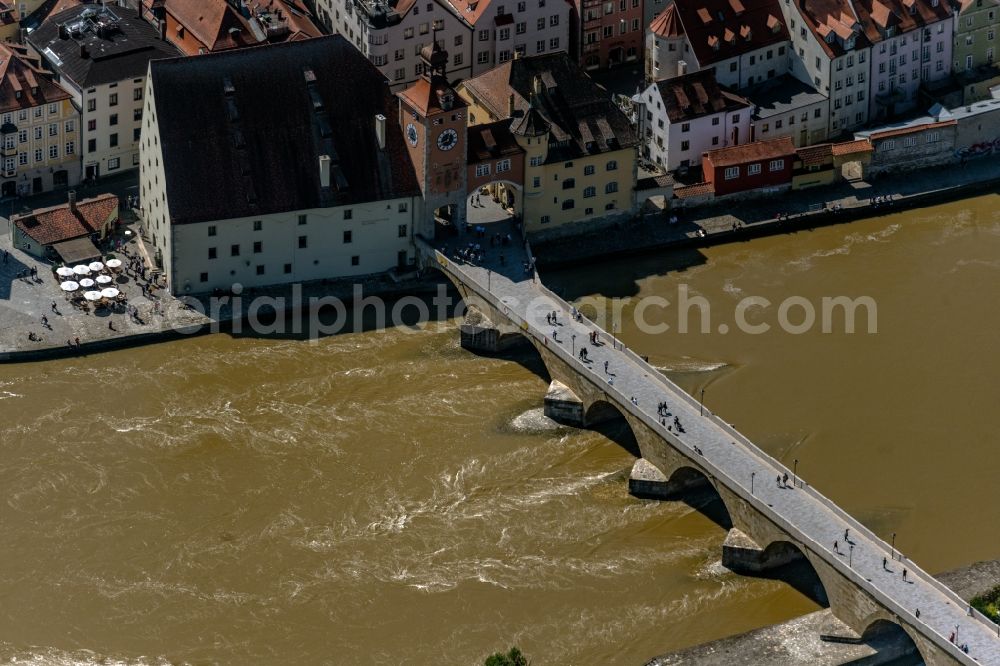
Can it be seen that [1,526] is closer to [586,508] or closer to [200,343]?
[200,343]

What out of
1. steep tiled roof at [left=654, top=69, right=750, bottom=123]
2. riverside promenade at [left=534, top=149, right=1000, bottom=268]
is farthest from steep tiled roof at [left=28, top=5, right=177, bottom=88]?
steep tiled roof at [left=654, top=69, right=750, bottom=123]

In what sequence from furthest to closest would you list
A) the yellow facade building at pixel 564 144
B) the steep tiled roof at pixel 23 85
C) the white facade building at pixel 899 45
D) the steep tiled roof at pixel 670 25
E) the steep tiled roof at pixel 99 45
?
the white facade building at pixel 899 45, the steep tiled roof at pixel 670 25, the steep tiled roof at pixel 99 45, the steep tiled roof at pixel 23 85, the yellow facade building at pixel 564 144

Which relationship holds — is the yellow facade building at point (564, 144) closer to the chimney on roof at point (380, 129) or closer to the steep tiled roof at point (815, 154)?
the chimney on roof at point (380, 129)

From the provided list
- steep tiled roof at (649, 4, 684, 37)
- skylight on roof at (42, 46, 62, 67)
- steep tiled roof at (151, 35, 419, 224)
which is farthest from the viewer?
steep tiled roof at (649, 4, 684, 37)

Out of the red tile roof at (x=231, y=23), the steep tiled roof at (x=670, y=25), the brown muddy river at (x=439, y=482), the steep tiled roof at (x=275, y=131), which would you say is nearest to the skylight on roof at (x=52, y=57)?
the red tile roof at (x=231, y=23)

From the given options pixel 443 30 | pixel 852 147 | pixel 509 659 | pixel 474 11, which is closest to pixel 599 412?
pixel 509 659

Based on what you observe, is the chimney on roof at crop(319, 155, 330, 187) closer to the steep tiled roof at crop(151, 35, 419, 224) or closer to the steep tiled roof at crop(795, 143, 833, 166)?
the steep tiled roof at crop(151, 35, 419, 224)
